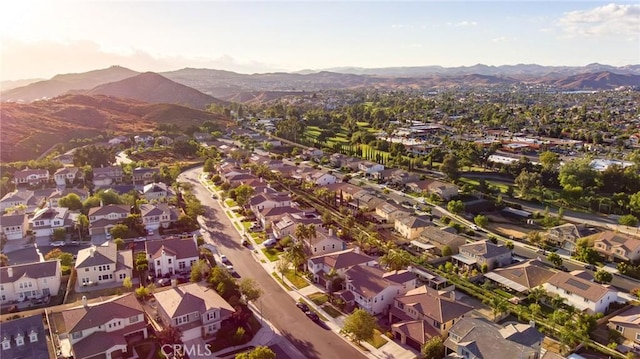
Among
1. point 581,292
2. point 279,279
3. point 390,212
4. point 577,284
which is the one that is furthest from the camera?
point 390,212

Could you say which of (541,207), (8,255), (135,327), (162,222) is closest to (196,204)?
A: (162,222)

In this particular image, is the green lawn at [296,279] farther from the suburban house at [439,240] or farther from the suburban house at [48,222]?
the suburban house at [48,222]

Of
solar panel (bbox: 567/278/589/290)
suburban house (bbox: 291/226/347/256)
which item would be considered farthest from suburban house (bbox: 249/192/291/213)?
solar panel (bbox: 567/278/589/290)

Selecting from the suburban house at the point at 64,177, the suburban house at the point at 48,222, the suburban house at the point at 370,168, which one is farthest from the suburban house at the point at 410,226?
the suburban house at the point at 64,177

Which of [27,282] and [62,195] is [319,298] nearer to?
[27,282]

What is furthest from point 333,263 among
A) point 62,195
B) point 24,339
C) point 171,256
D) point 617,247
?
point 62,195

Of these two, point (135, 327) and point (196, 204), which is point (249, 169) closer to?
point (196, 204)

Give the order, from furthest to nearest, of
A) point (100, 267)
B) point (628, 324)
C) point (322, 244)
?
point (322, 244) → point (100, 267) → point (628, 324)
